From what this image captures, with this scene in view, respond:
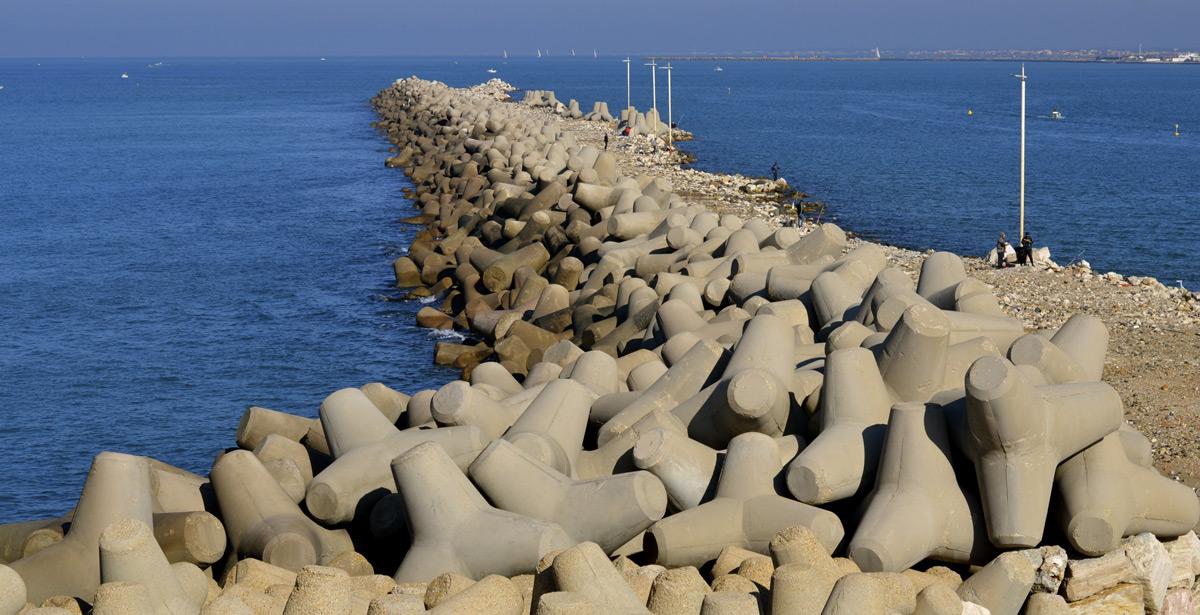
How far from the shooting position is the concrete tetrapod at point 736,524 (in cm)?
597

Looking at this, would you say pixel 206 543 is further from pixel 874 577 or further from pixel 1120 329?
pixel 1120 329

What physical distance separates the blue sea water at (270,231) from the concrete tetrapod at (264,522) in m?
4.52

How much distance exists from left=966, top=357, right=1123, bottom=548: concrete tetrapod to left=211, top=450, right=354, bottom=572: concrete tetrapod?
3.25 meters

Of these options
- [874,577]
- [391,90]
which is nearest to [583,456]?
[874,577]

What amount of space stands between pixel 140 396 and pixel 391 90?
60.4 m

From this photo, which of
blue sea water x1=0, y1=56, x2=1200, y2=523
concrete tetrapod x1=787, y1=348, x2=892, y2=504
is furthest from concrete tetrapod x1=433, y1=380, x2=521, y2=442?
blue sea water x1=0, y1=56, x2=1200, y2=523

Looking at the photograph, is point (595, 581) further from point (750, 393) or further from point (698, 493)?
point (750, 393)

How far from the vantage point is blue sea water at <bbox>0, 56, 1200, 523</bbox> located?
45.1ft

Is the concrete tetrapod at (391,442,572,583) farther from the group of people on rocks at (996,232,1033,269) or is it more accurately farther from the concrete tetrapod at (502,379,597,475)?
the group of people on rocks at (996,232,1033,269)

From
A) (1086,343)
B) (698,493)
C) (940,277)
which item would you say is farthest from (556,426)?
(940,277)

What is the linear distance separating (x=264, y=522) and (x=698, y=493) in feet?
7.21

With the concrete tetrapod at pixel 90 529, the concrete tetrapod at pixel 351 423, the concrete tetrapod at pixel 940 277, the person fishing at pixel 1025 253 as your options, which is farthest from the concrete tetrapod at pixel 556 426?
the person fishing at pixel 1025 253

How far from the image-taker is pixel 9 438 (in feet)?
41.2

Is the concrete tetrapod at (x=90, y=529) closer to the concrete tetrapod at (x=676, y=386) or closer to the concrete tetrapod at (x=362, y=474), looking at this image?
the concrete tetrapod at (x=362, y=474)
